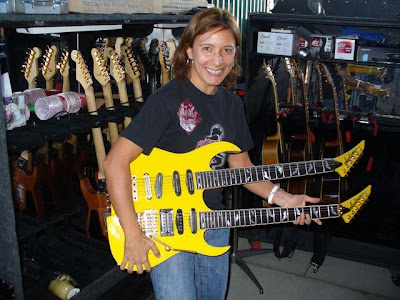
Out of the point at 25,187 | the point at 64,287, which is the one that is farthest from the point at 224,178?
the point at 25,187

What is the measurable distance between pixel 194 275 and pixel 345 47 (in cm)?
224

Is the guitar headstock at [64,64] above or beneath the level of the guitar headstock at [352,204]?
above

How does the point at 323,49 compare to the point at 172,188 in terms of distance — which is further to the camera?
the point at 323,49

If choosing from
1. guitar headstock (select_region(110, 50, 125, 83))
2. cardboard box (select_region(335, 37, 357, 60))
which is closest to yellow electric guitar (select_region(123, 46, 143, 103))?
guitar headstock (select_region(110, 50, 125, 83))

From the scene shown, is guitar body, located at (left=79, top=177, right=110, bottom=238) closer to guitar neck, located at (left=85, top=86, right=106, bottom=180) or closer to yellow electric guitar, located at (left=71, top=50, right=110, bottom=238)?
yellow electric guitar, located at (left=71, top=50, right=110, bottom=238)

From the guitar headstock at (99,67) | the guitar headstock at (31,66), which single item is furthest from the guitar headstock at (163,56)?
the guitar headstock at (31,66)

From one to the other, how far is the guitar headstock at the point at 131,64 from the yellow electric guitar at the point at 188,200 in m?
1.10

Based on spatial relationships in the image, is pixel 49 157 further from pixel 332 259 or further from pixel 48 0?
pixel 332 259

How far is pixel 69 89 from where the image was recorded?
Answer: 10.1 ft

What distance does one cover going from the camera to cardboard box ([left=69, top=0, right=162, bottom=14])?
2379 millimetres

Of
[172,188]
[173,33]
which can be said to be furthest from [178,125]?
[173,33]

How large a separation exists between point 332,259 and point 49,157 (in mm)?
2739

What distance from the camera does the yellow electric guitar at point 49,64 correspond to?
9.52 feet

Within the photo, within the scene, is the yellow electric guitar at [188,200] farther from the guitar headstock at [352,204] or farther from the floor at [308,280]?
the floor at [308,280]
